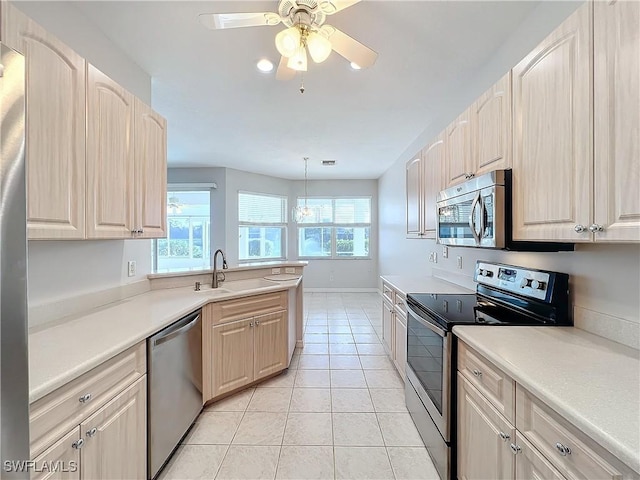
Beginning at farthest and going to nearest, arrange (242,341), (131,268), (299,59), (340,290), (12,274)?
(340,290)
(242,341)
(131,268)
(299,59)
(12,274)

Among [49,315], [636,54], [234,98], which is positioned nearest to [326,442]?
[49,315]

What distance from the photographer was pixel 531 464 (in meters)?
1.02

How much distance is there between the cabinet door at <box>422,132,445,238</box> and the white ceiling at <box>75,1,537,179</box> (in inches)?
24.7

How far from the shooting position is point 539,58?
4.49 feet

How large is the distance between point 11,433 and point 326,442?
68.9 inches

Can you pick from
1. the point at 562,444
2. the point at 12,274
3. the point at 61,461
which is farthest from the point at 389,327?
the point at 12,274

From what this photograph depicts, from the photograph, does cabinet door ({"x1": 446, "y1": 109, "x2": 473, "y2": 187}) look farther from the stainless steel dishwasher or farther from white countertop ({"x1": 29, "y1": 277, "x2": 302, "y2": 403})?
the stainless steel dishwasher

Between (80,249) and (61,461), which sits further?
(80,249)

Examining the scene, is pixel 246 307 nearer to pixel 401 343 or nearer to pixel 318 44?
pixel 401 343

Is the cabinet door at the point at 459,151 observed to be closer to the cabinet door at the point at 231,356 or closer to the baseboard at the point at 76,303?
the cabinet door at the point at 231,356

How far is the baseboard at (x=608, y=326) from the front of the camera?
124cm

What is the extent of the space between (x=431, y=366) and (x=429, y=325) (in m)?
0.25

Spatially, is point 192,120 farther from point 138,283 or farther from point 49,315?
point 49,315

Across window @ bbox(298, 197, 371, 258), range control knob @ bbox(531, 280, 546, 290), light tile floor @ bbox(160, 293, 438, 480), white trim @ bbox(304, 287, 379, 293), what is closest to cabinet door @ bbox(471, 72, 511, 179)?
range control knob @ bbox(531, 280, 546, 290)
